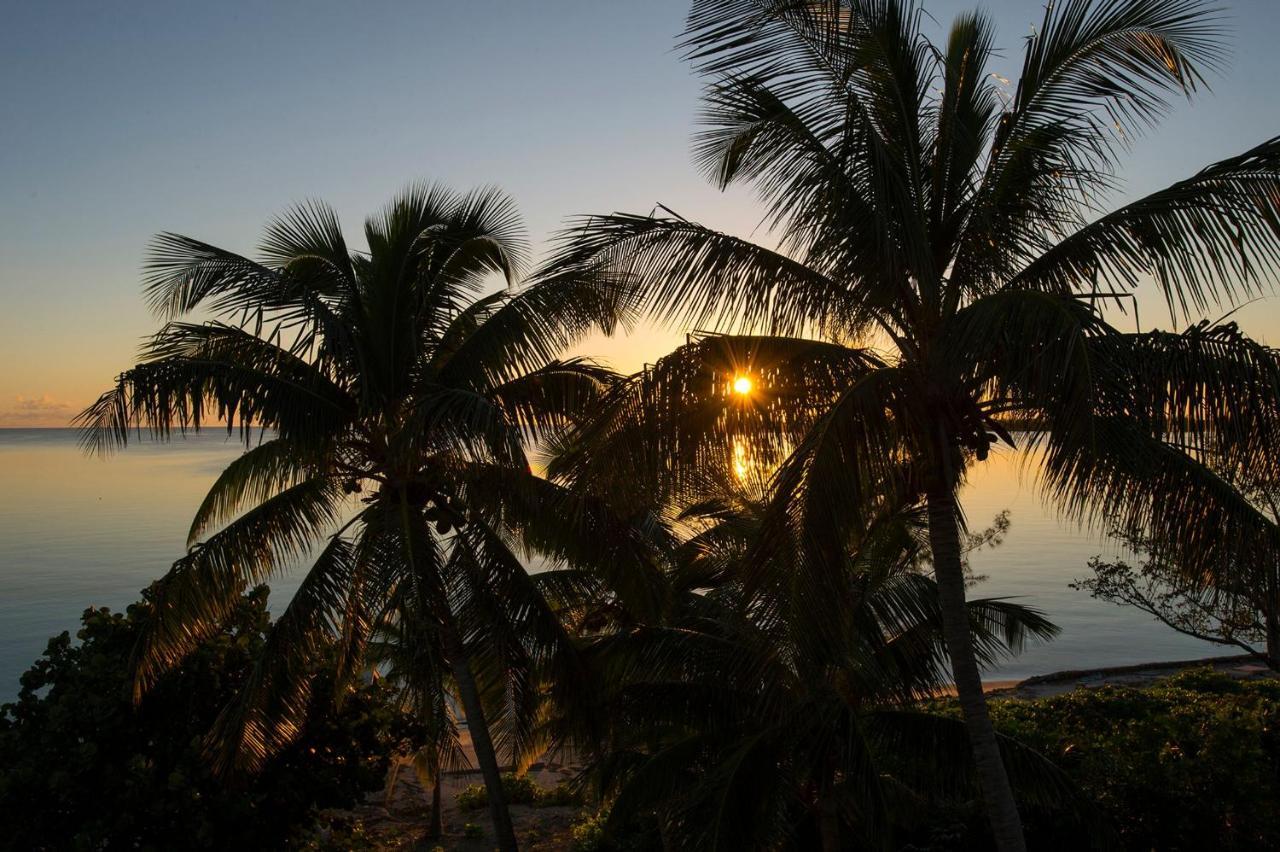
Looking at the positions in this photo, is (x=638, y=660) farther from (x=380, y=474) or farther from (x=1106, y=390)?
(x=1106, y=390)

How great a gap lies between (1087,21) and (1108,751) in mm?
9101

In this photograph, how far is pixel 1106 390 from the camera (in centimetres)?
493

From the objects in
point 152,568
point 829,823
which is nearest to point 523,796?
point 829,823

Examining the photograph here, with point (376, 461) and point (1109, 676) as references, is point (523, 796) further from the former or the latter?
point (1109, 676)

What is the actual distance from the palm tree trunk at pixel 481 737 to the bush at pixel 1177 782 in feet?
18.8

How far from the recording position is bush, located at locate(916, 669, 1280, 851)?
10062 mm

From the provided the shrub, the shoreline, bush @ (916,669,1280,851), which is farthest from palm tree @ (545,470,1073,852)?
the shoreline

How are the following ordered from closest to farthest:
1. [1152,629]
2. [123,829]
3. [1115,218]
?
1. [1115,218]
2. [123,829]
3. [1152,629]

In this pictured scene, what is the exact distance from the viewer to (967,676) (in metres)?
6.67

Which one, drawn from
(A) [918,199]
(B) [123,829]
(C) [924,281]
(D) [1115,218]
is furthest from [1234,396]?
(B) [123,829]

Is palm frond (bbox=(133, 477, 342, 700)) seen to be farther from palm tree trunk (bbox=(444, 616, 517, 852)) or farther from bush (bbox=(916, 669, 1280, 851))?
bush (bbox=(916, 669, 1280, 851))

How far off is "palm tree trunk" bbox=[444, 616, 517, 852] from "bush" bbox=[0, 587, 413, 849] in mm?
2142

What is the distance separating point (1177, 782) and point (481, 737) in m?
8.08

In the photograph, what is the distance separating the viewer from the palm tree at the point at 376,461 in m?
8.38
